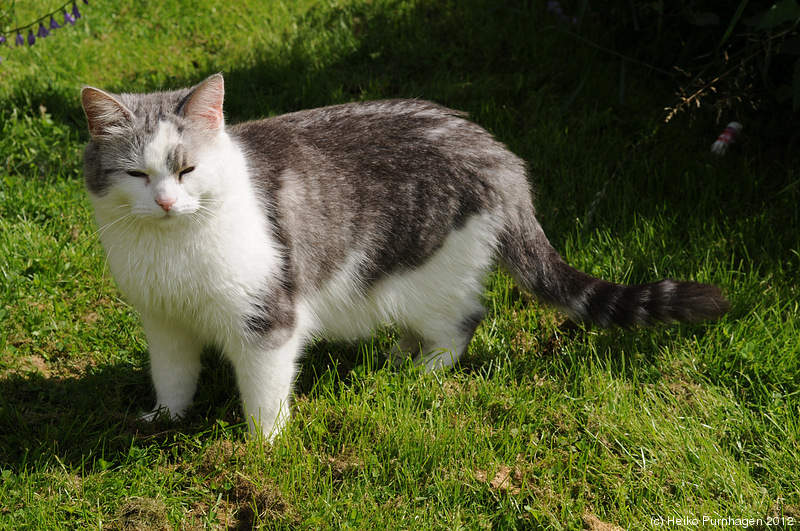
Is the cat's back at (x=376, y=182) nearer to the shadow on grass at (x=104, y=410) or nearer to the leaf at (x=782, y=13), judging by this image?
the shadow on grass at (x=104, y=410)

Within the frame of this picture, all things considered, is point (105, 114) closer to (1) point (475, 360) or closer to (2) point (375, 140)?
(2) point (375, 140)

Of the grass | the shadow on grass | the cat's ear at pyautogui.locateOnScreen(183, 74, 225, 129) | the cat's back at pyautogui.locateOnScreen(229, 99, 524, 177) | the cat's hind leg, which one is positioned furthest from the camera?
the cat's hind leg

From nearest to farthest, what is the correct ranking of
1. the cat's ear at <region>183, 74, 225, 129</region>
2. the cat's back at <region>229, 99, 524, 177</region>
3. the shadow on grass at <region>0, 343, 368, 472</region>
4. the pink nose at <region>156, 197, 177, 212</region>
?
the pink nose at <region>156, 197, 177, 212</region> < the cat's ear at <region>183, 74, 225, 129</region> < the shadow on grass at <region>0, 343, 368, 472</region> < the cat's back at <region>229, 99, 524, 177</region>

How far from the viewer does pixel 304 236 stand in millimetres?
2533

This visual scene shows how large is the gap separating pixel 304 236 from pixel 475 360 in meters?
0.95

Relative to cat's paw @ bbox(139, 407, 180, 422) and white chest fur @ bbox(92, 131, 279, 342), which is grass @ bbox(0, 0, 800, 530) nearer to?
cat's paw @ bbox(139, 407, 180, 422)

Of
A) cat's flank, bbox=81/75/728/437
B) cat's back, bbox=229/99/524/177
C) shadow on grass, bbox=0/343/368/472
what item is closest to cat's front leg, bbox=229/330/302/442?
cat's flank, bbox=81/75/728/437

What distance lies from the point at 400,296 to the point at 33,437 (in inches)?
57.3

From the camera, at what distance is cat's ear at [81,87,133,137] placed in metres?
2.13

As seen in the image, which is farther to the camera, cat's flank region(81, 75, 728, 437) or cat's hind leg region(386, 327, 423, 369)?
cat's hind leg region(386, 327, 423, 369)

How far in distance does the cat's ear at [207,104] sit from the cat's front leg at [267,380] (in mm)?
755

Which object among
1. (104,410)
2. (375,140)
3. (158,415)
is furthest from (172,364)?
(375,140)

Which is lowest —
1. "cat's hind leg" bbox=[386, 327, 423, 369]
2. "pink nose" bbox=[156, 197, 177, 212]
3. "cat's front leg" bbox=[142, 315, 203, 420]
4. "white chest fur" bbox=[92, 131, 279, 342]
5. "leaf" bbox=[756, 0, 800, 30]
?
"cat's hind leg" bbox=[386, 327, 423, 369]

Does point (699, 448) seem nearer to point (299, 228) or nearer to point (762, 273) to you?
point (762, 273)
